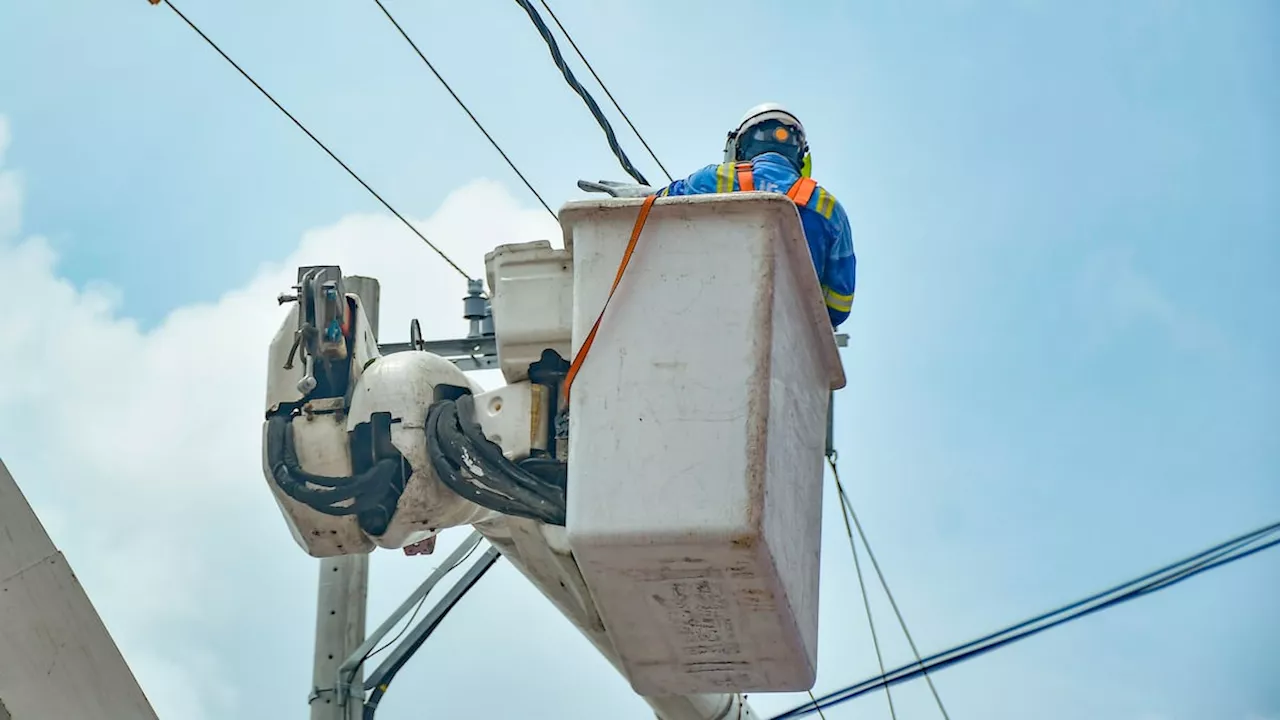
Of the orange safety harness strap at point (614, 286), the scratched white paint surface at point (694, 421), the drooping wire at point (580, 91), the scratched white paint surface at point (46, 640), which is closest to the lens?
the scratched white paint surface at point (694, 421)

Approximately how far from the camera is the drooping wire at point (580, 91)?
21.9 ft

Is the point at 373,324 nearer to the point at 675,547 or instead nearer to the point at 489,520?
the point at 489,520

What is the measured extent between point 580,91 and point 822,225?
93.7 inches

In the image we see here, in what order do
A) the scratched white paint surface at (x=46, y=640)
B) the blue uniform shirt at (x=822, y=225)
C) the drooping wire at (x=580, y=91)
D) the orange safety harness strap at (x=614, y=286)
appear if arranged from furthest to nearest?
the drooping wire at (x=580, y=91)
the blue uniform shirt at (x=822, y=225)
the scratched white paint surface at (x=46, y=640)
the orange safety harness strap at (x=614, y=286)

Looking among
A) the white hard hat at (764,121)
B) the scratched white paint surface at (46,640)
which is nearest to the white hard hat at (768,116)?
the white hard hat at (764,121)

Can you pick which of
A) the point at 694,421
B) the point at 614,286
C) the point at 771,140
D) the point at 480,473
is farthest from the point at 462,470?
the point at 771,140

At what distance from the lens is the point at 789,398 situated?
4.26 metres

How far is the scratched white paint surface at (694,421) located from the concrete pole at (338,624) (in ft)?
10.2

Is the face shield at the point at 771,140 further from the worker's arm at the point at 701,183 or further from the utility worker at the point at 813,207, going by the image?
the worker's arm at the point at 701,183

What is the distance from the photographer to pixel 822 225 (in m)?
4.73

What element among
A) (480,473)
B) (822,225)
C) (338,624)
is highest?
(822,225)

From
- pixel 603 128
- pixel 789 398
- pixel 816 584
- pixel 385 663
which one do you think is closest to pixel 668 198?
pixel 789 398

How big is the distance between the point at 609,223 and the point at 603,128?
2.95 m

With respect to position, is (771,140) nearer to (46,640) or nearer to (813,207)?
(813,207)
